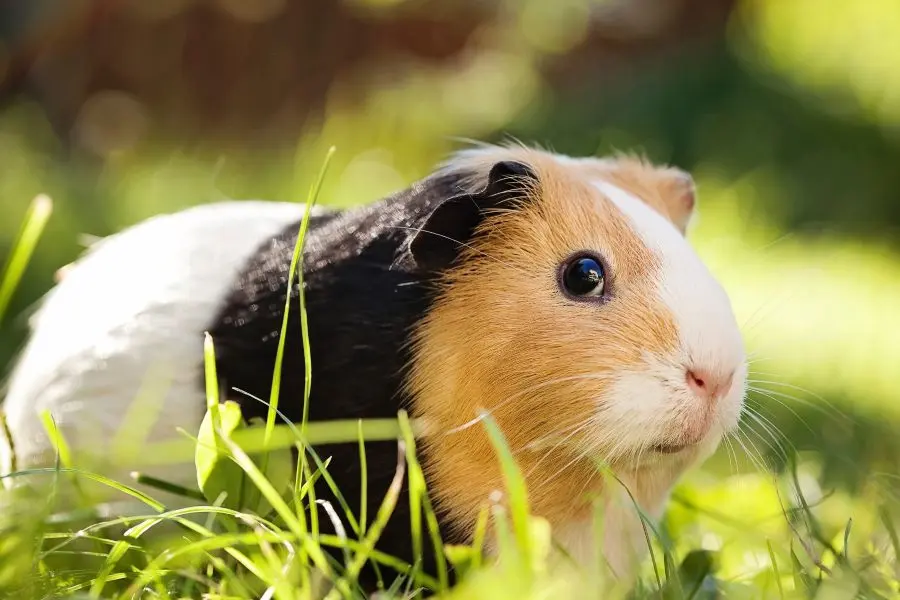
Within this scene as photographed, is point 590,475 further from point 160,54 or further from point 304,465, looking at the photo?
point 160,54

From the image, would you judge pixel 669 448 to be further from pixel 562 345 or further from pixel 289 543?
pixel 289 543

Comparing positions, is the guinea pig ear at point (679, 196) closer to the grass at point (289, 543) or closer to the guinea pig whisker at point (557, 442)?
the grass at point (289, 543)

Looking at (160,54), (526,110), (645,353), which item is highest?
(645,353)

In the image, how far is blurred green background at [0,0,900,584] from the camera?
5.16 meters

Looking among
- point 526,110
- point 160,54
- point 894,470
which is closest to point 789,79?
point 526,110

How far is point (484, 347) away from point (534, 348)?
0.09 meters

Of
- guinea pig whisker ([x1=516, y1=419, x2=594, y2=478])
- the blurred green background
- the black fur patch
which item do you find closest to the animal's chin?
guinea pig whisker ([x1=516, y1=419, x2=594, y2=478])

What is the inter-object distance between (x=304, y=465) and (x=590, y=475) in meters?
0.50

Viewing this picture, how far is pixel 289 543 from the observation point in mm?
1522

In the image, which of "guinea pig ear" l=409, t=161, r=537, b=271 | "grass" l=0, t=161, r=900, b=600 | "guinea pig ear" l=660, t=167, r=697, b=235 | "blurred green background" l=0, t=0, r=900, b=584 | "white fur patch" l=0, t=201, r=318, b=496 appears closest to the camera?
"grass" l=0, t=161, r=900, b=600

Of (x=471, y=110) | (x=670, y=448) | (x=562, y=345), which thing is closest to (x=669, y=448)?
(x=670, y=448)

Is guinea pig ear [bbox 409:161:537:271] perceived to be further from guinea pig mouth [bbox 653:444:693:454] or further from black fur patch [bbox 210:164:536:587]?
guinea pig mouth [bbox 653:444:693:454]

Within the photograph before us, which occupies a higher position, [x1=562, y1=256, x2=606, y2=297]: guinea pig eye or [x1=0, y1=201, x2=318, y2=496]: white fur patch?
[x1=562, y1=256, x2=606, y2=297]: guinea pig eye

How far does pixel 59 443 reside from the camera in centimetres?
Result: 172
